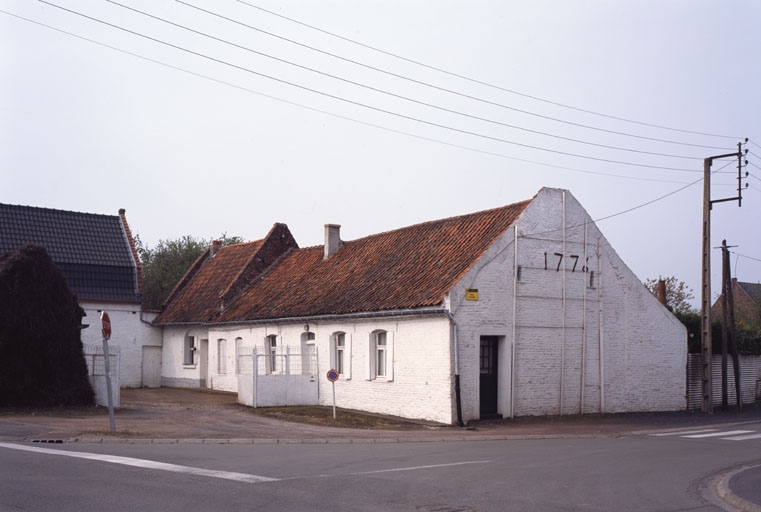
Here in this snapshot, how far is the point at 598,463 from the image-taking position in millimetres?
14930

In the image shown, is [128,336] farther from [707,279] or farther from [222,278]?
[707,279]

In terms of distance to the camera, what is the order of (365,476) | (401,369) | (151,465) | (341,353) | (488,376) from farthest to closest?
(341,353), (401,369), (488,376), (151,465), (365,476)

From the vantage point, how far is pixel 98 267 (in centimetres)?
3834

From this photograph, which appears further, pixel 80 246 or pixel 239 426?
pixel 80 246

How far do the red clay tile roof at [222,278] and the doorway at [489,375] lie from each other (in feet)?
51.6

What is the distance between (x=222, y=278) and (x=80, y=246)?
6534 millimetres

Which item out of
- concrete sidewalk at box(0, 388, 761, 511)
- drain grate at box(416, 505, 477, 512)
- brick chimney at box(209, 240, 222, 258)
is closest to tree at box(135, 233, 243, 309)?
brick chimney at box(209, 240, 222, 258)

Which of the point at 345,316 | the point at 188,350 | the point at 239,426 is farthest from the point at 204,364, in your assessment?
the point at 239,426

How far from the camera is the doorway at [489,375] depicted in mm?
25109

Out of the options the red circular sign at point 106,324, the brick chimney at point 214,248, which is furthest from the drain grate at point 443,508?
the brick chimney at point 214,248

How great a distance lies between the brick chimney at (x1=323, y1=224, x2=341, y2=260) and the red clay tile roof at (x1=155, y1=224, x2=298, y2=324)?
199 inches

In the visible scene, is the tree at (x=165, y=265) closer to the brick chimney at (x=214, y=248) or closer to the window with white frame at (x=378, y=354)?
the brick chimney at (x=214, y=248)

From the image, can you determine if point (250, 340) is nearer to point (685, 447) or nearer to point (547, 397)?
point (547, 397)

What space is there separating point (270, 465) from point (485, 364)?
12.6 meters
